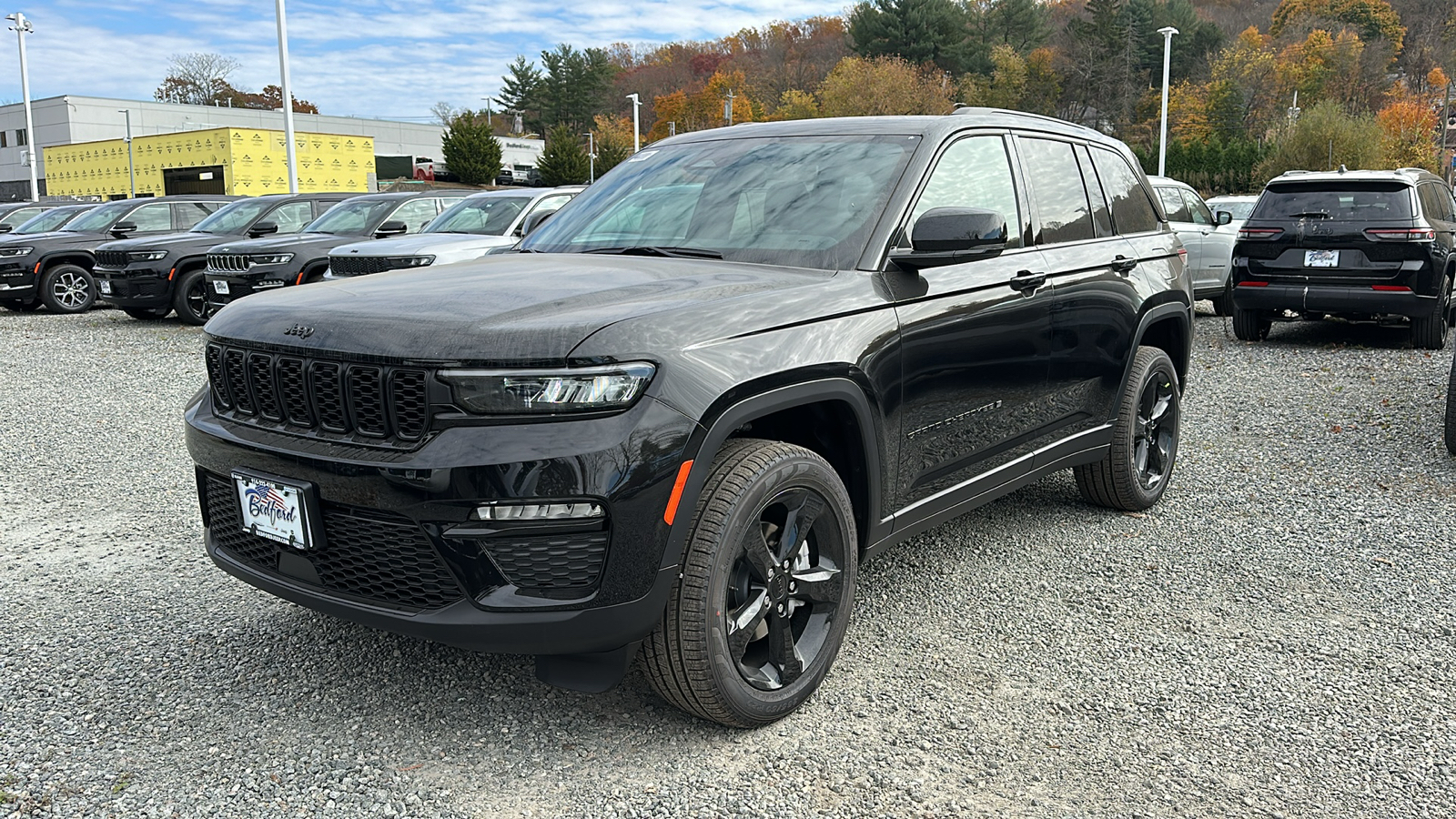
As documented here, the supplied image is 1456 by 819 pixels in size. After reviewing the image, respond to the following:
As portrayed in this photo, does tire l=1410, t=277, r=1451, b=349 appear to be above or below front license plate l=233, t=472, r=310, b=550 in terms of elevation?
below

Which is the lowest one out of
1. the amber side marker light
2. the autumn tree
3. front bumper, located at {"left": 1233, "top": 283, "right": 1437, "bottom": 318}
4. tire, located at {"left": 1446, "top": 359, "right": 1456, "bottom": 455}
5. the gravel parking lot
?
the gravel parking lot

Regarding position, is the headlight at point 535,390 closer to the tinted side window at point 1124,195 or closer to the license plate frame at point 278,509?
the license plate frame at point 278,509

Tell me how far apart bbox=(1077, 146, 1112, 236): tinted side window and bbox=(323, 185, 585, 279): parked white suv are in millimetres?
5573

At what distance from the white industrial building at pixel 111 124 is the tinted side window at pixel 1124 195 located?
7809cm

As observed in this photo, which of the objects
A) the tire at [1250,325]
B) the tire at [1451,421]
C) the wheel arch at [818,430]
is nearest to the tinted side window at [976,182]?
the wheel arch at [818,430]

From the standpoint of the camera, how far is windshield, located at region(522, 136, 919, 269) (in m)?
3.64

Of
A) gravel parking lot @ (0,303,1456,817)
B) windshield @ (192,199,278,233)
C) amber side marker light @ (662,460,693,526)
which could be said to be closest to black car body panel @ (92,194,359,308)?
windshield @ (192,199,278,233)

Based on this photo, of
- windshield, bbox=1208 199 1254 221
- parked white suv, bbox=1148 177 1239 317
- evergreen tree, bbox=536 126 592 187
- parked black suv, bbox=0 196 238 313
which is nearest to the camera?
parked white suv, bbox=1148 177 1239 317

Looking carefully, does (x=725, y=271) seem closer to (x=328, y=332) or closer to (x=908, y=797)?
(x=328, y=332)

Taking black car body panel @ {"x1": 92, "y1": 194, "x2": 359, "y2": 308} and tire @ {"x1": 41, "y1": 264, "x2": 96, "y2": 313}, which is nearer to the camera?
black car body panel @ {"x1": 92, "y1": 194, "x2": 359, "y2": 308}

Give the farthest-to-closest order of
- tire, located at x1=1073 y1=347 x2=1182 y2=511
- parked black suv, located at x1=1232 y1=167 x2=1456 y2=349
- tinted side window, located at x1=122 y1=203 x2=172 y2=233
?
tinted side window, located at x1=122 y1=203 x2=172 y2=233
parked black suv, located at x1=1232 y1=167 x2=1456 y2=349
tire, located at x1=1073 y1=347 x2=1182 y2=511

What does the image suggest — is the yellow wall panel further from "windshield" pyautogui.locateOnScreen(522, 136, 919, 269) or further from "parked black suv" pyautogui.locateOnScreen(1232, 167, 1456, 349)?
"windshield" pyautogui.locateOnScreen(522, 136, 919, 269)

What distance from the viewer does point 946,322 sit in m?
3.67

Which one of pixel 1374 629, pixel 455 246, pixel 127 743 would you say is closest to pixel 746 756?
pixel 127 743
